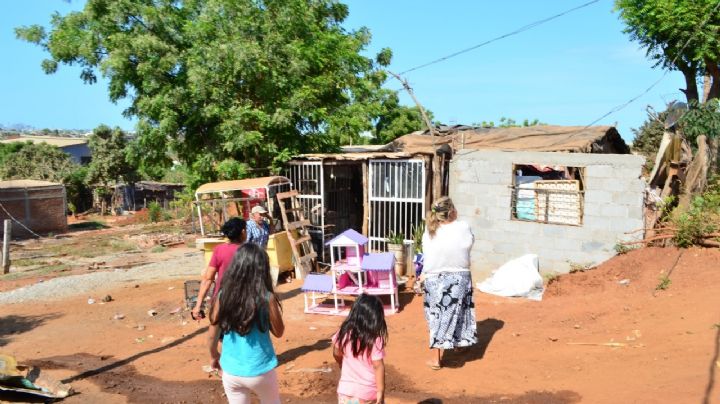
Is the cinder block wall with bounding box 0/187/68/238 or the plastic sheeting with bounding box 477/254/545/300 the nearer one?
the plastic sheeting with bounding box 477/254/545/300

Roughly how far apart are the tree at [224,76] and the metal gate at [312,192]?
0.47 m

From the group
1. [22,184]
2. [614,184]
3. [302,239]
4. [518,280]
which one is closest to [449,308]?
[518,280]

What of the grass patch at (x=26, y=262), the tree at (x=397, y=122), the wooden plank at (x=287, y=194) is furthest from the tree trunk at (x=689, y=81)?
the grass patch at (x=26, y=262)

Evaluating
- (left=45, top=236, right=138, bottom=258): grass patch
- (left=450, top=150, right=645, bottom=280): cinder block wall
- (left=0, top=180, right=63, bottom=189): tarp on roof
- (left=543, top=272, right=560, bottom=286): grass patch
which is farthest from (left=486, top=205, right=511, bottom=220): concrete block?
(left=0, top=180, right=63, bottom=189): tarp on roof

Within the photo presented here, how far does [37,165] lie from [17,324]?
24.7 m

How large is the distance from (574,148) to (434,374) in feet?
20.4

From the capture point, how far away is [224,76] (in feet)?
37.4

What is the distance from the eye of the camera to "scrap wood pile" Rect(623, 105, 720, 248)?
780 cm

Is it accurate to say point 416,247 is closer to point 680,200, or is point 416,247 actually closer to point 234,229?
point 680,200

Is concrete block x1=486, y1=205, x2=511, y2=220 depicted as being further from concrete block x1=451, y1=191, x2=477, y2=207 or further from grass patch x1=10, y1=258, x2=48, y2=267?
grass patch x1=10, y1=258, x2=48, y2=267

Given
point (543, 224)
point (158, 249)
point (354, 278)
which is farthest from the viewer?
point (158, 249)

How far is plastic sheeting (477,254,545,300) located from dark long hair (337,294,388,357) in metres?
5.43

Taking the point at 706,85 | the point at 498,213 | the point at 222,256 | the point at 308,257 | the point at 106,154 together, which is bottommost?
the point at 308,257

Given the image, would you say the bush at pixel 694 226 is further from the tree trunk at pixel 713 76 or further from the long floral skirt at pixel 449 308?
the tree trunk at pixel 713 76
